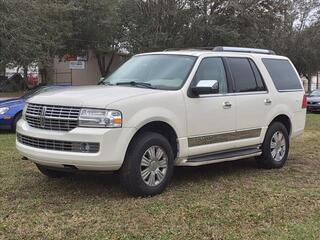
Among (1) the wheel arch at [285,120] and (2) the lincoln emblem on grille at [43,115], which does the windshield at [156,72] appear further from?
(1) the wheel arch at [285,120]

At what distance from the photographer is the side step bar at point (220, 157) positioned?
6656mm

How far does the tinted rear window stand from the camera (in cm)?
827

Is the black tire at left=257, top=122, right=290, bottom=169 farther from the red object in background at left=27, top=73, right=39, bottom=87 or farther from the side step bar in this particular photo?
the red object in background at left=27, top=73, right=39, bottom=87

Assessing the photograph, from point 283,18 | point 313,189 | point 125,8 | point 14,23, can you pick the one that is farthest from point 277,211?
point 283,18

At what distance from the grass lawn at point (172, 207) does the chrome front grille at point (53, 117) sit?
837 mm

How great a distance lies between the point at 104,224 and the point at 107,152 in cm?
88

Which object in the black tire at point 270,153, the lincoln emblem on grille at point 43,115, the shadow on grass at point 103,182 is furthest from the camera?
the black tire at point 270,153

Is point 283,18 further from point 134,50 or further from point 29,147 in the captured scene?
point 29,147

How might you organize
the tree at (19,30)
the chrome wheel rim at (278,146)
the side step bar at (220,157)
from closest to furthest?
the side step bar at (220,157)
the chrome wheel rim at (278,146)
the tree at (19,30)

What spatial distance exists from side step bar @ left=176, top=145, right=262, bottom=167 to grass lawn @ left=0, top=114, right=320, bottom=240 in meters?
→ 0.30

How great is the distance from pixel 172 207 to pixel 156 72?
203 cm

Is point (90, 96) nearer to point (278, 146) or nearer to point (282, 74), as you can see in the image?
point (278, 146)

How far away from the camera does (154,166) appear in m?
6.14

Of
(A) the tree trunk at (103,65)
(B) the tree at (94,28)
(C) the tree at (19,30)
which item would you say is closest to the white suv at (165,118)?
(C) the tree at (19,30)
